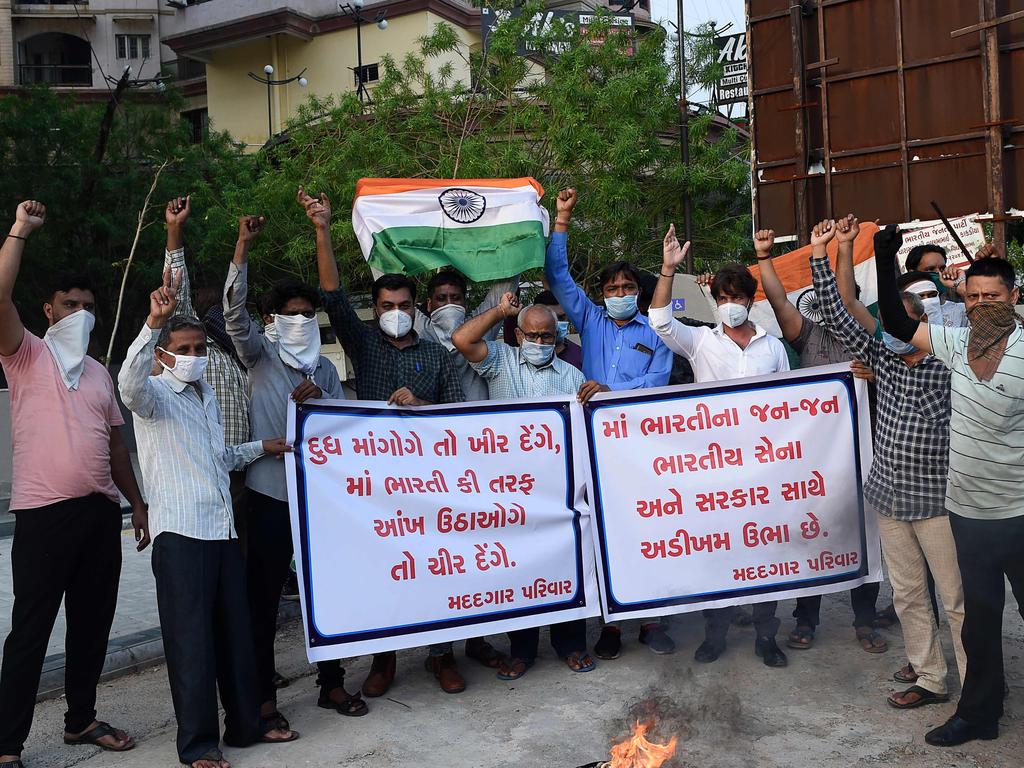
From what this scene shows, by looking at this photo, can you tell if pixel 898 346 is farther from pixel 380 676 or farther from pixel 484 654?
pixel 380 676

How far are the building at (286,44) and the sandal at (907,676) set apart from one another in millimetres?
26796

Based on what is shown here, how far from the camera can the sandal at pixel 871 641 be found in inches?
213

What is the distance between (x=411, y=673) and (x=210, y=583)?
Result: 1.50 metres

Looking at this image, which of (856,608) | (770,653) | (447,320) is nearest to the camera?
(770,653)

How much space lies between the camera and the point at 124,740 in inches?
177

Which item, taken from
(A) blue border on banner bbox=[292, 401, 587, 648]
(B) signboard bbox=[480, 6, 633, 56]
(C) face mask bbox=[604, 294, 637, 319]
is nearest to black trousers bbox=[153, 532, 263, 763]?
(A) blue border on banner bbox=[292, 401, 587, 648]

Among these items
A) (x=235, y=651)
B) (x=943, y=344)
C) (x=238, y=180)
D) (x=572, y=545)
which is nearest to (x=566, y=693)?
(x=572, y=545)

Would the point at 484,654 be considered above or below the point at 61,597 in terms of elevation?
below

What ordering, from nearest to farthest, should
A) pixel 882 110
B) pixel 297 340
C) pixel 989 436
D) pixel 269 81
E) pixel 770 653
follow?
pixel 989 436 → pixel 297 340 → pixel 770 653 → pixel 882 110 → pixel 269 81

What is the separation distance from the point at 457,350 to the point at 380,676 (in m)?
1.67

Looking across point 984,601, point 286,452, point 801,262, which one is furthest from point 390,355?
point 801,262

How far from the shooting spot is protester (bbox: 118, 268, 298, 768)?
4137 mm

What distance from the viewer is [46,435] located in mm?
4336

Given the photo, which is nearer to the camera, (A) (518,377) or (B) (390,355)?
(B) (390,355)
